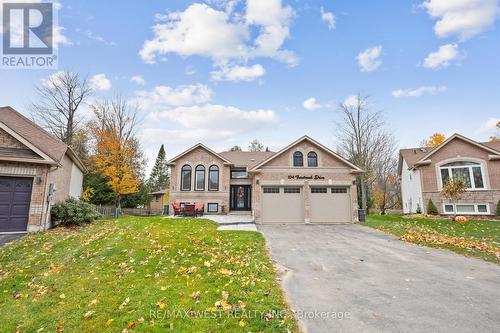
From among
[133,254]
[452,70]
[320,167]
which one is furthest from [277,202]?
[452,70]

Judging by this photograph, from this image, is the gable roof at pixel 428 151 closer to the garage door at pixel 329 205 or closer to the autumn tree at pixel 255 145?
the garage door at pixel 329 205

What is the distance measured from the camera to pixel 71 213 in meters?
13.7

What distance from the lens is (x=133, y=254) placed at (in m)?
7.42

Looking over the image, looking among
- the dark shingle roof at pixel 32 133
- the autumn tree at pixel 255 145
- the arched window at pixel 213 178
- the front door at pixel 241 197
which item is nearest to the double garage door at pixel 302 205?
the front door at pixel 241 197

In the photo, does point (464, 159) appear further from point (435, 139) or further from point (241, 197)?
point (435, 139)

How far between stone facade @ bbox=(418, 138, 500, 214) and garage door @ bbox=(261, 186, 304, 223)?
10.4m

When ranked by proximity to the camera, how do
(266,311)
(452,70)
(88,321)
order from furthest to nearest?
1. (452,70)
2. (266,311)
3. (88,321)

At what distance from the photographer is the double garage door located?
1733 cm

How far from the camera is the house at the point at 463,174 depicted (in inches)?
711

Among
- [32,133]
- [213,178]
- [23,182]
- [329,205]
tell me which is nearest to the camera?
[23,182]

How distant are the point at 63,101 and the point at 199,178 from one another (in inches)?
694

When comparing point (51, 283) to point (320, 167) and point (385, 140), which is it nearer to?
point (320, 167)

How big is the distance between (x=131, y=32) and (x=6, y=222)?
11.6m

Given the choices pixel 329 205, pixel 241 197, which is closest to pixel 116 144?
pixel 241 197
